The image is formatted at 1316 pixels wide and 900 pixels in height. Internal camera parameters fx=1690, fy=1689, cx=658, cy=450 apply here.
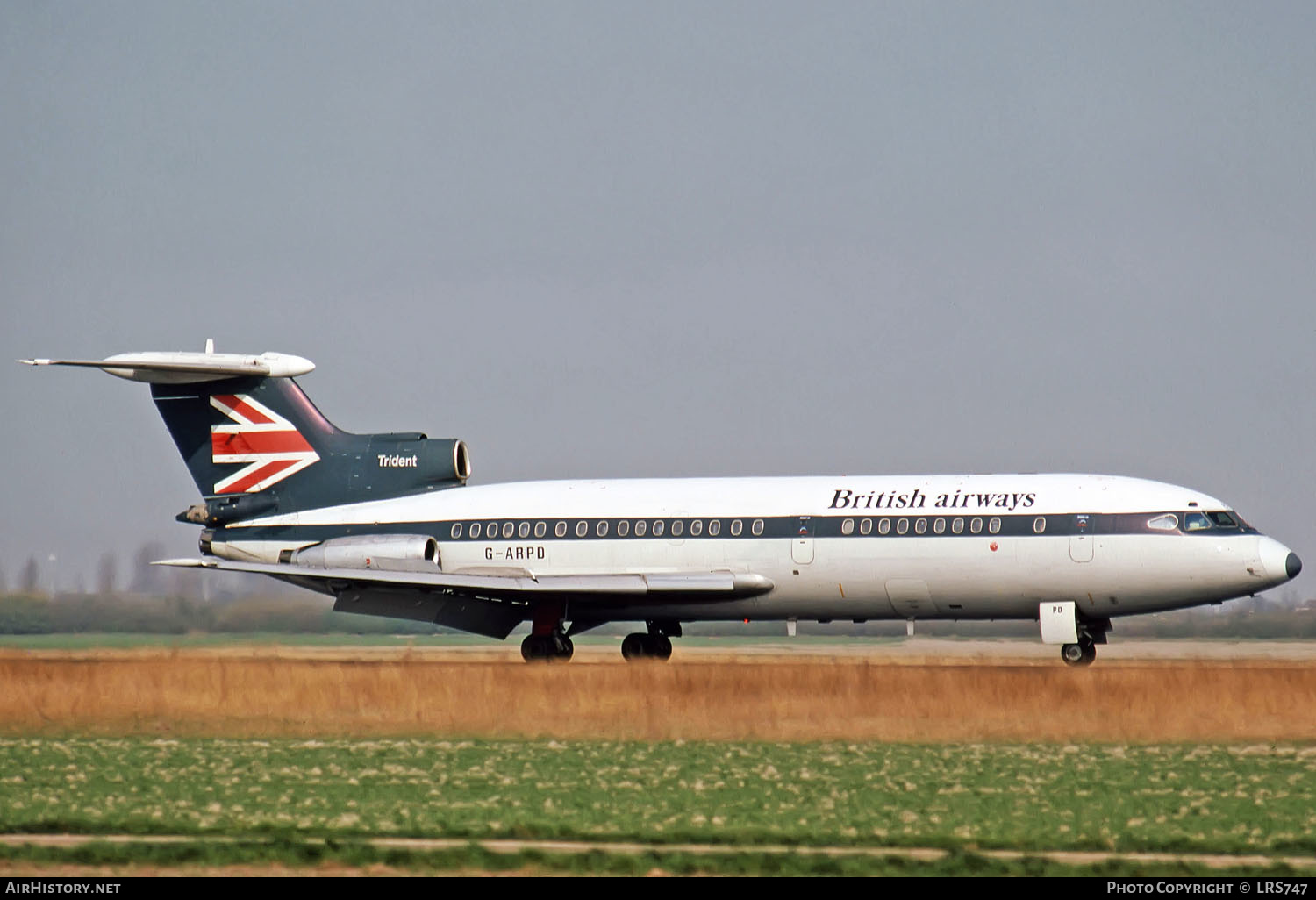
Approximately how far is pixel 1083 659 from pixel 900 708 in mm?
10505

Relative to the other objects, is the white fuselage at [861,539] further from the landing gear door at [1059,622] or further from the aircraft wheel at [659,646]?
the aircraft wheel at [659,646]

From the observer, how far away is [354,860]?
41.1 feet

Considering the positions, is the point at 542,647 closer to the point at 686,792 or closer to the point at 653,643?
the point at 653,643

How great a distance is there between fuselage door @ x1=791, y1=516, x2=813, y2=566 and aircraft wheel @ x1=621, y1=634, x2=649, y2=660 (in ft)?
16.3

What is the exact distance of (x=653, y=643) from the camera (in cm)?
3744

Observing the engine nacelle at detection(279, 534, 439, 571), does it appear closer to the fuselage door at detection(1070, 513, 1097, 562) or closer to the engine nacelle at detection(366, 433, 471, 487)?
the engine nacelle at detection(366, 433, 471, 487)

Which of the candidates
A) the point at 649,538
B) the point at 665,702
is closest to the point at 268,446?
the point at 649,538

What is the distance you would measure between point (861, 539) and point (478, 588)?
7.88m

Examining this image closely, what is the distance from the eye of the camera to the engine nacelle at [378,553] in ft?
119

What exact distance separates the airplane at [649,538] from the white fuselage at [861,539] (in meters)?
0.04

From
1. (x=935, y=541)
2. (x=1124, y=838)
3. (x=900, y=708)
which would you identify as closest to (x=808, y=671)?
(x=900, y=708)

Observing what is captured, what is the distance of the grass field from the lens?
42.1ft

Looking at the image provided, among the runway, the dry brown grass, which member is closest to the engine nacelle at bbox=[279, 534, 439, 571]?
the runway

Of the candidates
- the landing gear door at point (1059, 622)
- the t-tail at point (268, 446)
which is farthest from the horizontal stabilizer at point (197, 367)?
the landing gear door at point (1059, 622)
